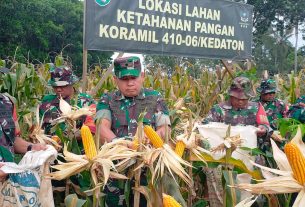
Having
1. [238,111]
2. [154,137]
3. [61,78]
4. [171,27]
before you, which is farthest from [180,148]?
[171,27]

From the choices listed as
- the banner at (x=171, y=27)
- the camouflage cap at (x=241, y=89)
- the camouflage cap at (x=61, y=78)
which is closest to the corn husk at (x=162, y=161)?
the camouflage cap at (x=241, y=89)

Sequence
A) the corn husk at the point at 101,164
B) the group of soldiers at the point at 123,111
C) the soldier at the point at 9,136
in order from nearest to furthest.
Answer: the corn husk at the point at 101,164 < the soldier at the point at 9,136 < the group of soldiers at the point at 123,111

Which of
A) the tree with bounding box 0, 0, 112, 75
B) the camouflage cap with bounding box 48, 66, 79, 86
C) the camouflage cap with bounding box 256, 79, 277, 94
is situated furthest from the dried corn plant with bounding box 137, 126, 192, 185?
the tree with bounding box 0, 0, 112, 75

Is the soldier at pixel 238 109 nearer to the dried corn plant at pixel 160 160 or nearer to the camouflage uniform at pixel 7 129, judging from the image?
the dried corn plant at pixel 160 160

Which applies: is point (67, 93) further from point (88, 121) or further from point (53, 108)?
point (88, 121)

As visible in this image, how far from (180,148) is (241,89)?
1.53m

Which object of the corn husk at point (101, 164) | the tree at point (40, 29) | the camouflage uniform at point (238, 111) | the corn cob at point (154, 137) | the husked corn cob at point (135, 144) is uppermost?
the tree at point (40, 29)

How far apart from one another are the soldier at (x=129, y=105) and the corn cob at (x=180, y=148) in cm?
44

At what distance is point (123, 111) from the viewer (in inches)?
119

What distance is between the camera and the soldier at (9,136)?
2.43 meters

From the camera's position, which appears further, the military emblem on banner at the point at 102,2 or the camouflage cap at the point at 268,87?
the military emblem on banner at the point at 102,2

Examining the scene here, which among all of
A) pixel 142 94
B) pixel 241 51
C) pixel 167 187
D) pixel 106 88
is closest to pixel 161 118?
pixel 142 94

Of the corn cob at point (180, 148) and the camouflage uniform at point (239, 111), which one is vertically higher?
the camouflage uniform at point (239, 111)

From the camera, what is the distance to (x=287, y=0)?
3250cm
